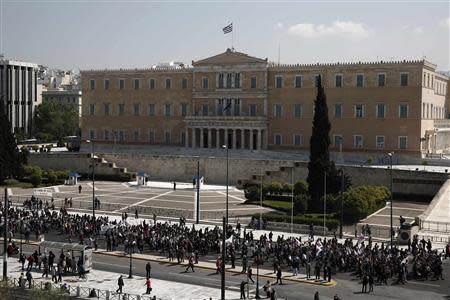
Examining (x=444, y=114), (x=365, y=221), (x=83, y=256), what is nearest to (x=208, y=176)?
(x=365, y=221)

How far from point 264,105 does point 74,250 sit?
4703 centimetres

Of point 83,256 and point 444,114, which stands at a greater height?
point 444,114

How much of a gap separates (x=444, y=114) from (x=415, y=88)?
648 inches

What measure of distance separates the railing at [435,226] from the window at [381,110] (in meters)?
29.2

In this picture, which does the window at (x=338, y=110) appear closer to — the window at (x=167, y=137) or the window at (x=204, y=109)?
the window at (x=204, y=109)

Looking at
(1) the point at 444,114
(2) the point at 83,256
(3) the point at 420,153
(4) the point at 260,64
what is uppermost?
(4) the point at 260,64

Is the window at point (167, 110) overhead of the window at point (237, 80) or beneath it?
beneath

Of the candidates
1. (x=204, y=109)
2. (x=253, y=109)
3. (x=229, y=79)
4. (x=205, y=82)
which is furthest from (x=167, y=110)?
(x=253, y=109)

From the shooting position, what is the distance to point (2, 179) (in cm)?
6469

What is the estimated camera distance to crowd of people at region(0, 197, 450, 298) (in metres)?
30.6

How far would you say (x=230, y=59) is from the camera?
77.0 m

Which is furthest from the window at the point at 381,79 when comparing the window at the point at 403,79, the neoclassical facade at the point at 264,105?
the window at the point at 403,79

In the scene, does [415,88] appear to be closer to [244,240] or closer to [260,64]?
[260,64]

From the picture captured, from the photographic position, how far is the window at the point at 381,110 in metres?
68.1
